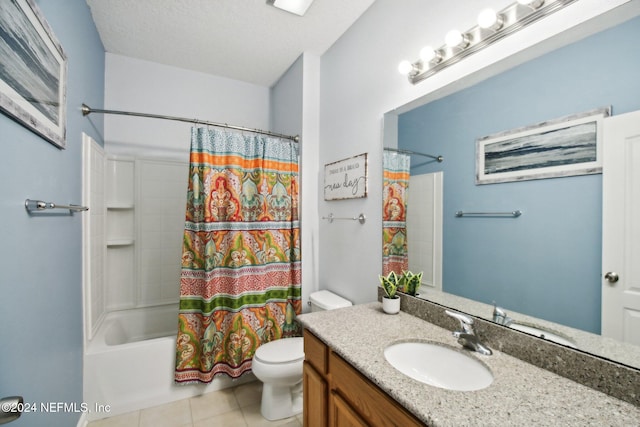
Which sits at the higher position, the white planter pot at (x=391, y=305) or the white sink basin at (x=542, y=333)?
the white sink basin at (x=542, y=333)

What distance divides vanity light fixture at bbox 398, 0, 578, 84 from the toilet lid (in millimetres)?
1781

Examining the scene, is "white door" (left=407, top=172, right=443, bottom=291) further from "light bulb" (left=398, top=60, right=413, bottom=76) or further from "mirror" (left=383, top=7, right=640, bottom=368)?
"light bulb" (left=398, top=60, right=413, bottom=76)

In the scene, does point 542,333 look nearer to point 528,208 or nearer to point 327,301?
point 528,208

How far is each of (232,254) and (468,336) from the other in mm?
1548

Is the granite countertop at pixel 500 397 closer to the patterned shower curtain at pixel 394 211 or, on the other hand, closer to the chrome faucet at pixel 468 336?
the chrome faucet at pixel 468 336

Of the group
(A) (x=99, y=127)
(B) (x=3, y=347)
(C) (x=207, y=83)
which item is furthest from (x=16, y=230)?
(C) (x=207, y=83)

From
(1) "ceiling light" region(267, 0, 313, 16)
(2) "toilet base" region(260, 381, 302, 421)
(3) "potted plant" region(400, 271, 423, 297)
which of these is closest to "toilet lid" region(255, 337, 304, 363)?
(2) "toilet base" region(260, 381, 302, 421)

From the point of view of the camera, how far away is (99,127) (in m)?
2.24

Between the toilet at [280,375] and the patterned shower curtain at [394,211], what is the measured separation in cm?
56

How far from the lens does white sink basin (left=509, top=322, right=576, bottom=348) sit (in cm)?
89

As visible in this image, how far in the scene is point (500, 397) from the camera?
749mm

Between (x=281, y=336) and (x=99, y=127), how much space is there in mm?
2280

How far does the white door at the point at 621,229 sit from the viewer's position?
29.3 inches

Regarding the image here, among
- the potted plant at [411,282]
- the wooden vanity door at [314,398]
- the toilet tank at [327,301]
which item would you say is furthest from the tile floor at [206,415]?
the potted plant at [411,282]
